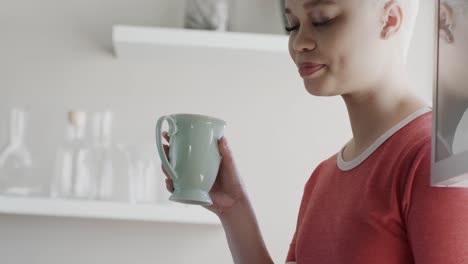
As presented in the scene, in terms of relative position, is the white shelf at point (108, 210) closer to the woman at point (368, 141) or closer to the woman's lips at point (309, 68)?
the woman at point (368, 141)

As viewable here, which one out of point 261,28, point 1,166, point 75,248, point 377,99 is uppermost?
point 261,28

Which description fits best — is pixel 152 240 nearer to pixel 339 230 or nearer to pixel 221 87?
pixel 221 87

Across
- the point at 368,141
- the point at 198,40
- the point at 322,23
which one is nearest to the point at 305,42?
the point at 322,23

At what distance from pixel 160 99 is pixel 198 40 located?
25cm

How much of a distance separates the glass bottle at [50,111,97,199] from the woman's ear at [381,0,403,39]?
3.54ft

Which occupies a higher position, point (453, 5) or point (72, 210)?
point (453, 5)

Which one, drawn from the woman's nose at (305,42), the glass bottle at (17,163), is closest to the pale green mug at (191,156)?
the woman's nose at (305,42)

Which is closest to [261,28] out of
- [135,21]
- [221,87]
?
[221,87]

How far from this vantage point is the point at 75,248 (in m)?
1.98

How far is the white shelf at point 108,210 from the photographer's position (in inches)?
71.7

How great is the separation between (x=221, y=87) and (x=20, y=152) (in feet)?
1.75

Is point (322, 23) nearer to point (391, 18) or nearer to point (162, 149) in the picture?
point (391, 18)

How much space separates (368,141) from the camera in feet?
3.27

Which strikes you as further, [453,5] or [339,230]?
[339,230]
